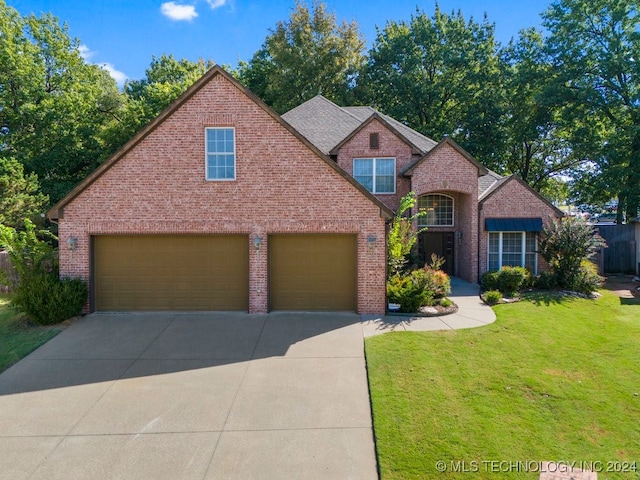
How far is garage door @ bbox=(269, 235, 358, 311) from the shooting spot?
11.5 m

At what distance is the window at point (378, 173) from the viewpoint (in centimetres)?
1677

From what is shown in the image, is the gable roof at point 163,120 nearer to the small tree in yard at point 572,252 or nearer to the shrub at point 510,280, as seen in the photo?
the shrub at point 510,280

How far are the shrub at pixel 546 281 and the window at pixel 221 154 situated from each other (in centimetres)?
1205

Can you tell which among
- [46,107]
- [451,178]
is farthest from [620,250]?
[46,107]

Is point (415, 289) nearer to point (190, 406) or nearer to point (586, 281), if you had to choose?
point (190, 406)

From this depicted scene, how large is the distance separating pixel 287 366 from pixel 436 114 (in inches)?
1039

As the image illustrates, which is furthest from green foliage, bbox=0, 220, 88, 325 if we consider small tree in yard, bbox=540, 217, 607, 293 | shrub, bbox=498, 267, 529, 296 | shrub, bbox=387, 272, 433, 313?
small tree in yard, bbox=540, 217, 607, 293

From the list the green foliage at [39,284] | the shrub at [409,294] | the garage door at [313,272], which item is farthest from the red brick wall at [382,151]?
the green foliage at [39,284]

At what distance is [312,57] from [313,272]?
23.3 metres

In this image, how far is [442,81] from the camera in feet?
93.8

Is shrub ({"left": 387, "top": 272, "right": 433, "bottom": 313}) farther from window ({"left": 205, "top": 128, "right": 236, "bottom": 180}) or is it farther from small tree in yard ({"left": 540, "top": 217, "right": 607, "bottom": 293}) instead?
small tree in yard ({"left": 540, "top": 217, "right": 607, "bottom": 293})

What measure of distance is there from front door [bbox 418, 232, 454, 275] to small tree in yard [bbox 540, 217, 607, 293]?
417 centimetres

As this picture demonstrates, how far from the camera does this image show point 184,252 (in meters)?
11.5

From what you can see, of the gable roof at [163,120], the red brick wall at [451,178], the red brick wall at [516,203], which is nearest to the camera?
the gable roof at [163,120]
